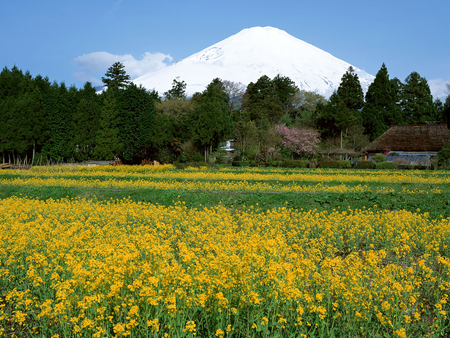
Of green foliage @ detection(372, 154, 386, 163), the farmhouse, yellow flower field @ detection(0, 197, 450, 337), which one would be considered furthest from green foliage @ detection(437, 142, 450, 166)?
yellow flower field @ detection(0, 197, 450, 337)

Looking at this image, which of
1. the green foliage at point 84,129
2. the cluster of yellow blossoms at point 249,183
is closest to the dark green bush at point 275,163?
the cluster of yellow blossoms at point 249,183

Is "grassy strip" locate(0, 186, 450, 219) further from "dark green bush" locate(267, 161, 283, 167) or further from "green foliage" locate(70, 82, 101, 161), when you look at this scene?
"green foliage" locate(70, 82, 101, 161)

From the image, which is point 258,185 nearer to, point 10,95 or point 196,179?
point 196,179

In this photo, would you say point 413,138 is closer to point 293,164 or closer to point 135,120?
point 293,164

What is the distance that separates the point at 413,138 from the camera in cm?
3981

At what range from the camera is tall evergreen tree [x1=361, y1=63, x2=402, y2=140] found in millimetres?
48550

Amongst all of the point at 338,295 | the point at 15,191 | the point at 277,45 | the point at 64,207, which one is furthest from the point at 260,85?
the point at 277,45

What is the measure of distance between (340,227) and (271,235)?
241 centimetres

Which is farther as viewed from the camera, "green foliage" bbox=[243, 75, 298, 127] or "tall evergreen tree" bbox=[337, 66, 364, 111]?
"tall evergreen tree" bbox=[337, 66, 364, 111]

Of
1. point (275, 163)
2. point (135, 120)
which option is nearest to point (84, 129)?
point (135, 120)

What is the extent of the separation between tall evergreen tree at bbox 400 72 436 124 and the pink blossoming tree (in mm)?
18847

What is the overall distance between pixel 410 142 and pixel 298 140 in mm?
12443

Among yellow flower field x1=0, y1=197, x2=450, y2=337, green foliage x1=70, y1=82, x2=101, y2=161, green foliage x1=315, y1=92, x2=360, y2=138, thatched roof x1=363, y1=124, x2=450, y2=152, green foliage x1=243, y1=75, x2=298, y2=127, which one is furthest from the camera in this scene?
green foliage x1=243, y1=75, x2=298, y2=127

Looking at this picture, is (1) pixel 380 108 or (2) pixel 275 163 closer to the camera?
(2) pixel 275 163
